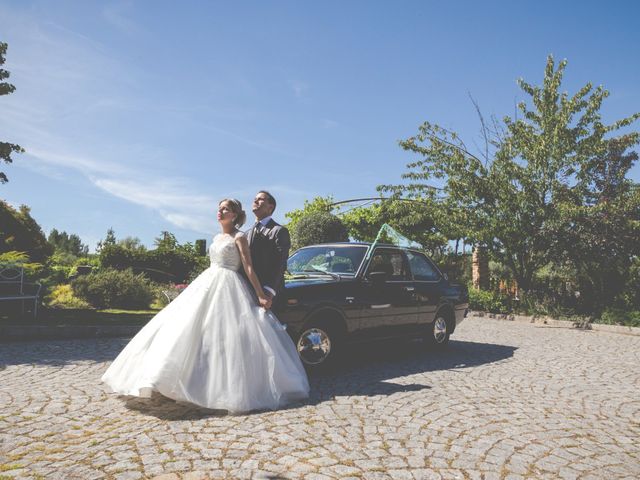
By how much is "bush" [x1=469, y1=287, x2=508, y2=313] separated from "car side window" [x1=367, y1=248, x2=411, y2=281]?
9.85 meters

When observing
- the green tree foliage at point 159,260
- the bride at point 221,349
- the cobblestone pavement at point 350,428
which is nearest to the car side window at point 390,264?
the cobblestone pavement at point 350,428

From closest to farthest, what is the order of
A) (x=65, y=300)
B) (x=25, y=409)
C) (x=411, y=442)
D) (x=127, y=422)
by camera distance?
(x=411, y=442) → (x=127, y=422) → (x=25, y=409) → (x=65, y=300)

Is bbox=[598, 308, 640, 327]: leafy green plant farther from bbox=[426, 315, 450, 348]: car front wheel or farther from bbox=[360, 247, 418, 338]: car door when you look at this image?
bbox=[360, 247, 418, 338]: car door

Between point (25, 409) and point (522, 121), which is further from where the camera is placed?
point (522, 121)

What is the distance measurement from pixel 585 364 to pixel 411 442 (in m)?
5.24

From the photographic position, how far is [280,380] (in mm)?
4605

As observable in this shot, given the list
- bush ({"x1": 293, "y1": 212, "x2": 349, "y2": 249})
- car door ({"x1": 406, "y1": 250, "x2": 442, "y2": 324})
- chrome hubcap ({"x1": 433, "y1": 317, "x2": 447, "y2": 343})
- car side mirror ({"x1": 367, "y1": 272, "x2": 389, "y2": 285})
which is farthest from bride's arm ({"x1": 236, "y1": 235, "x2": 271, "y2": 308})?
bush ({"x1": 293, "y1": 212, "x2": 349, "y2": 249})

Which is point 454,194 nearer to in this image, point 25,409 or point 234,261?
point 234,261

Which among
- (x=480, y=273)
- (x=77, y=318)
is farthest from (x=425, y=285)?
(x=480, y=273)

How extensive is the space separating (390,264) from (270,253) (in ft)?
8.93

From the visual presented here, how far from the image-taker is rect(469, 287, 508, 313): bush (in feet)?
53.5

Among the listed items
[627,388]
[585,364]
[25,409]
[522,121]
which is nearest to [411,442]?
[25,409]

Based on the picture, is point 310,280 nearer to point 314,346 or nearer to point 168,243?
point 314,346

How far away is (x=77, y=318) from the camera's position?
1071 centimetres
